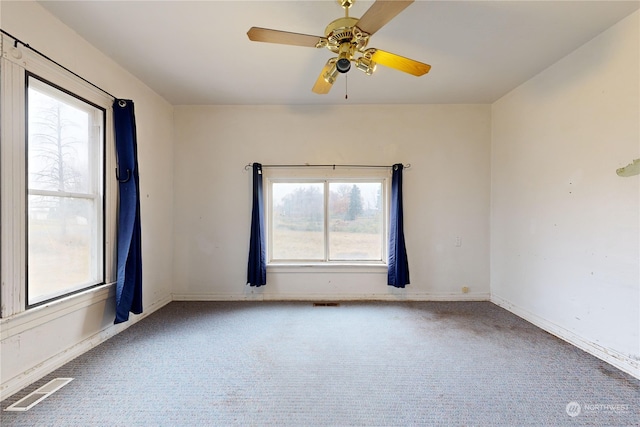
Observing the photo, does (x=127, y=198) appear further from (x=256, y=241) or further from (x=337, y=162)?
(x=337, y=162)

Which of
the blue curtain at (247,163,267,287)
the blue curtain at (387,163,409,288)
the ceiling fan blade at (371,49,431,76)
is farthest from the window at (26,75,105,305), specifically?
the blue curtain at (387,163,409,288)

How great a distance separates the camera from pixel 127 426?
139 cm

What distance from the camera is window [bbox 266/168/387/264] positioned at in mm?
3414

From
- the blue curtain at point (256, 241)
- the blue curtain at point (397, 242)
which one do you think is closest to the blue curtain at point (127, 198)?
the blue curtain at point (256, 241)

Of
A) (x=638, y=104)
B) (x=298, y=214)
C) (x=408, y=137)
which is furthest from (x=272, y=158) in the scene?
(x=638, y=104)

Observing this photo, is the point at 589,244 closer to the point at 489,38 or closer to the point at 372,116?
the point at 489,38

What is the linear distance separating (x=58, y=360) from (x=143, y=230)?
127 cm

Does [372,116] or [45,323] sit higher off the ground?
[372,116]

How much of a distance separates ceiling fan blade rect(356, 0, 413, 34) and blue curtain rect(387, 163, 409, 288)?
2.00 m

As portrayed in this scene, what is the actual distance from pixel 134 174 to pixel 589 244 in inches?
160

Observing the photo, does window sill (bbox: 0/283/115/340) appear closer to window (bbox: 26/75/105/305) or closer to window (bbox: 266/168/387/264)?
window (bbox: 26/75/105/305)

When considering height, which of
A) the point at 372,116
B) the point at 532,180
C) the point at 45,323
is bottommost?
the point at 45,323

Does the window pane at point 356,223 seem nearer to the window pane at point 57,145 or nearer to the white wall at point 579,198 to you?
the white wall at point 579,198

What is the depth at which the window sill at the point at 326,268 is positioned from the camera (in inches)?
130
